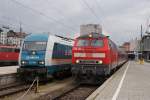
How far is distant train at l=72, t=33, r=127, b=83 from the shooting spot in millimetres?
18516

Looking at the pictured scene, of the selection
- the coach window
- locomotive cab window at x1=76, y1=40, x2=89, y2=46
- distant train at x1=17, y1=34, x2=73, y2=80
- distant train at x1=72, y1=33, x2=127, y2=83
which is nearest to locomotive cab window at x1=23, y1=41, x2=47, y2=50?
distant train at x1=17, y1=34, x2=73, y2=80

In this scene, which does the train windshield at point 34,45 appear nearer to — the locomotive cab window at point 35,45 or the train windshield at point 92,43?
the locomotive cab window at point 35,45

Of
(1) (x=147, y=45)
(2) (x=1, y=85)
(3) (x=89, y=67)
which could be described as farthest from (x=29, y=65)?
(1) (x=147, y=45)

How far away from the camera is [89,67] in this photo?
18.6 m

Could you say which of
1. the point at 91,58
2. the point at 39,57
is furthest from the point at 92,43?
the point at 39,57

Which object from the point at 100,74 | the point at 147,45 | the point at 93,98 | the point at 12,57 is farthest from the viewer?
the point at 147,45

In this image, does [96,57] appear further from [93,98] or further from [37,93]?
[93,98]

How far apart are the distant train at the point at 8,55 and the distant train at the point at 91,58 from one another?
19388mm

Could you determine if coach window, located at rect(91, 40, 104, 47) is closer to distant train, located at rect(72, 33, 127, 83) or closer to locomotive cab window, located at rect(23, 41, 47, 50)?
distant train, located at rect(72, 33, 127, 83)

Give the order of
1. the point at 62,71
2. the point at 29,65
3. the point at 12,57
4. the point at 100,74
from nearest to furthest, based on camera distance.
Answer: the point at 100,74, the point at 29,65, the point at 62,71, the point at 12,57

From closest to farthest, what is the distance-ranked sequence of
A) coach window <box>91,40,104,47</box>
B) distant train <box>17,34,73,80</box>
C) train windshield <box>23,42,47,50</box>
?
distant train <box>17,34,73,80</box>, coach window <box>91,40,104,47</box>, train windshield <box>23,42,47,50</box>

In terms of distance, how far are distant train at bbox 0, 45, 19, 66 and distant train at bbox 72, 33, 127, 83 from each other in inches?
763

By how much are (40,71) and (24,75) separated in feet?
4.54

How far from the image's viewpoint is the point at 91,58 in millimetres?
18906
